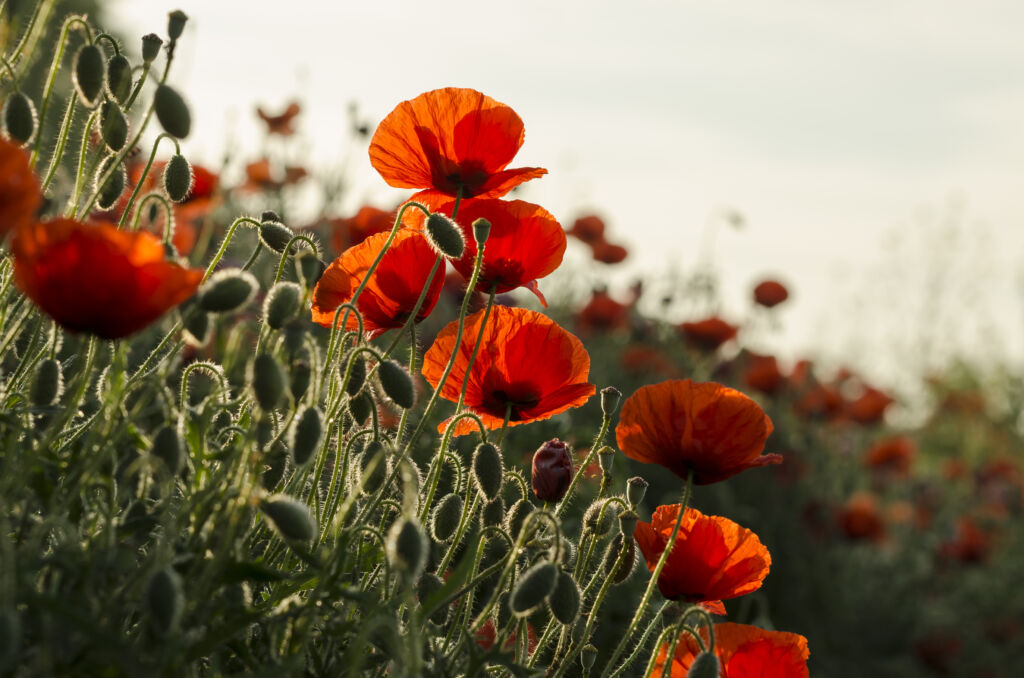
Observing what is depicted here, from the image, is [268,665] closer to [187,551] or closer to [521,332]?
[187,551]

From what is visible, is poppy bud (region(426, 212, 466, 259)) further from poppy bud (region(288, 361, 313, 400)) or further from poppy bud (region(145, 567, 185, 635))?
poppy bud (region(145, 567, 185, 635))

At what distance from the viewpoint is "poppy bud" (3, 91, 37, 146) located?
123cm

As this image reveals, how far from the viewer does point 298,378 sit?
41.7 inches

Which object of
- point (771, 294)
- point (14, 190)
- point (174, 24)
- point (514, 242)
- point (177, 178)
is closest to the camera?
point (14, 190)

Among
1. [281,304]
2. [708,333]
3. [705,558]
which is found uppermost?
[281,304]

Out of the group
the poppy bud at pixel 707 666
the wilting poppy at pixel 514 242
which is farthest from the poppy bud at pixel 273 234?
the poppy bud at pixel 707 666

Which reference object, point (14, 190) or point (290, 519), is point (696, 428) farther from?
point (14, 190)

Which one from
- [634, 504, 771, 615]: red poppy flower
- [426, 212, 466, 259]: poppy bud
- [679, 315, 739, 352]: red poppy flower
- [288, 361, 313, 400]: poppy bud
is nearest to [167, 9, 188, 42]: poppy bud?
[426, 212, 466, 259]: poppy bud

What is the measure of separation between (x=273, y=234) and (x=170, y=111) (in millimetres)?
193

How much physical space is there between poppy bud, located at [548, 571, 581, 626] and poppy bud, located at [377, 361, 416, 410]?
261 millimetres

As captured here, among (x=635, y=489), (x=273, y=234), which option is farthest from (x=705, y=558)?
(x=273, y=234)

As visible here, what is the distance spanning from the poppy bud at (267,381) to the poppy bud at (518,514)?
47 centimetres

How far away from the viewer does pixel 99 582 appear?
94 centimetres

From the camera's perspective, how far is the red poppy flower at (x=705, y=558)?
52.0 inches
